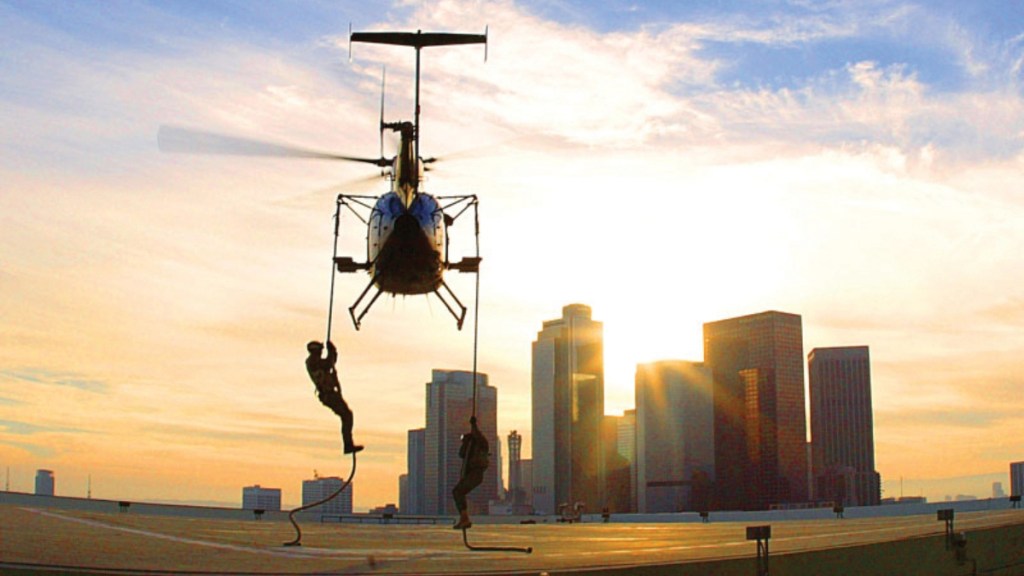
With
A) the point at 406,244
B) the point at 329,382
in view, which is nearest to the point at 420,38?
the point at 406,244

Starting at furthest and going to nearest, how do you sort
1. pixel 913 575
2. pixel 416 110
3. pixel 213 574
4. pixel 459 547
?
pixel 416 110 < pixel 459 547 < pixel 913 575 < pixel 213 574

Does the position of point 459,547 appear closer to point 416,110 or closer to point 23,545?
point 23,545

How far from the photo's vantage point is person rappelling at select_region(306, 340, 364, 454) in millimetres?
19047

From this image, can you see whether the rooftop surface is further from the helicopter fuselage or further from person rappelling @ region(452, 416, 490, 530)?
the helicopter fuselage

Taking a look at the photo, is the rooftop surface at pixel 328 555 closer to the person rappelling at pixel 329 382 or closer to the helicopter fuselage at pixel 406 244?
the person rappelling at pixel 329 382

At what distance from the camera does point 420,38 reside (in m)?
34.4

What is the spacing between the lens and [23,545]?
16875 millimetres

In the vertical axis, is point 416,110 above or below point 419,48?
below

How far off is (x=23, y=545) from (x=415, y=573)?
730 cm

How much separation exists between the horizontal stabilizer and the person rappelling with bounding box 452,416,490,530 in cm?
1760

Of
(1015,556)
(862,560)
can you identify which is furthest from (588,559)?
(1015,556)

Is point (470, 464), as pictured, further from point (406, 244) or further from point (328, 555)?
point (406, 244)

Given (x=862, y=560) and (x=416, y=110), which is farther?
(x=416, y=110)

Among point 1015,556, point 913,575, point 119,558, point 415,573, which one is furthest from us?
point 1015,556
